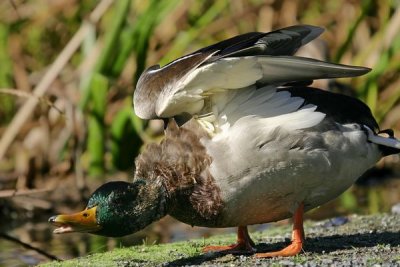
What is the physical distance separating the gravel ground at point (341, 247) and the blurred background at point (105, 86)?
1.37 meters

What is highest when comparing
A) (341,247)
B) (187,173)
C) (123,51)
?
(123,51)

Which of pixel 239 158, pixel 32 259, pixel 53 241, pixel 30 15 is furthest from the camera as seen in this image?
pixel 30 15

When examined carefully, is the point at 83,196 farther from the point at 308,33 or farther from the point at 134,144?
the point at 308,33

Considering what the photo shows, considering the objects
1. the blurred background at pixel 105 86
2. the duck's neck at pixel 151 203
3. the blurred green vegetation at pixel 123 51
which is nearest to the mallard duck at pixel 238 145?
the duck's neck at pixel 151 203

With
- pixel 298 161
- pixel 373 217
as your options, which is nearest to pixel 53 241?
pixel 373 217

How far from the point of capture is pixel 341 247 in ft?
17.2

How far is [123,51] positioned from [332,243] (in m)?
3.83

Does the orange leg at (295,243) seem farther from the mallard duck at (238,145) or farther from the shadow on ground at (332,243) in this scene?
the shadow on ground at (332,243)

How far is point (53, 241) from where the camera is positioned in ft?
24.4

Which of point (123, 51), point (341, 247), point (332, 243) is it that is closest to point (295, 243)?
point (341, 247)

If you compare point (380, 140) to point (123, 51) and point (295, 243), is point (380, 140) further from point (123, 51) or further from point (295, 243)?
point (123, 51)

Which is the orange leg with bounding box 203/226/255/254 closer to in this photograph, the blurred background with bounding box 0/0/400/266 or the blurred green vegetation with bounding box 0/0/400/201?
the blurred background with bounding box 0/0/400/266

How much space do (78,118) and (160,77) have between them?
14.3 ft

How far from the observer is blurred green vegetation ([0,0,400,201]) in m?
8.70
